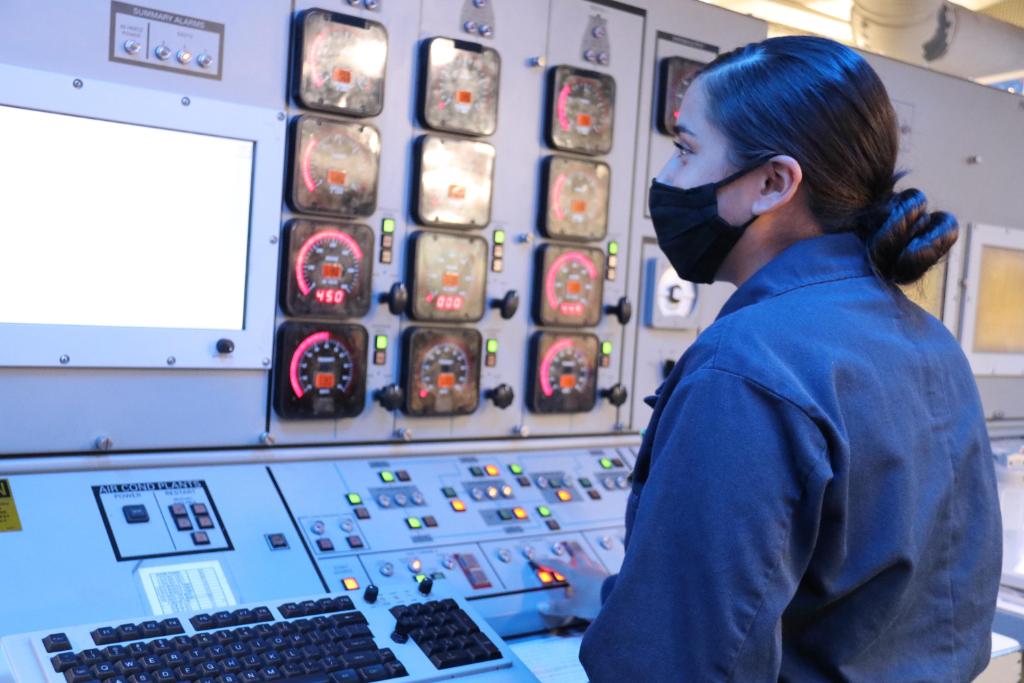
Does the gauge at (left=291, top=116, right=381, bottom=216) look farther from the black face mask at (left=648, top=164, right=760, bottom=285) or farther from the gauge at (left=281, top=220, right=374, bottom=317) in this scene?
the black face mask at (left=648, top=164, right=760, bottom=285)

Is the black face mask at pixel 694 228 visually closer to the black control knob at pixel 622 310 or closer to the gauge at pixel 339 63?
the gauge at pixel 339 63

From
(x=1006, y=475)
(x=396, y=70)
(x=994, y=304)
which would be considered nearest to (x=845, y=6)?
(x=994, y=304)

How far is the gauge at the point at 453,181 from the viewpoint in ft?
6.53

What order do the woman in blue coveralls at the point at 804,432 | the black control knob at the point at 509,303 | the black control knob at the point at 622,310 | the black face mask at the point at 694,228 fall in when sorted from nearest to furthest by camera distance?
1. the woman in blue coveralls at the point at 804,432
2. the black face mask at the point at 694,228
3. the black control knob at the point at 509,303
4. the black control knob at the point at 622,310

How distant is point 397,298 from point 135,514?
626mm

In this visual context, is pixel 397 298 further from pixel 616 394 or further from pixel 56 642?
pixel 56 642

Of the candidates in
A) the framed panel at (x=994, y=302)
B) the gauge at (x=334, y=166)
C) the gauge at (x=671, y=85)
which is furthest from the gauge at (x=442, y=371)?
the framed panel at (x=994, y=302)

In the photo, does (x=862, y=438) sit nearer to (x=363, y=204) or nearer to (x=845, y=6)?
(x=363, y=204)

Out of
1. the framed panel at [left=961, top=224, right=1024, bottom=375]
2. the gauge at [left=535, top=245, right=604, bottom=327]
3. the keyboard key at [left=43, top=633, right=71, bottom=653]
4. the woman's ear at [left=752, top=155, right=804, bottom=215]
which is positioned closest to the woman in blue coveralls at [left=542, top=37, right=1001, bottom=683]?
the woman's ear at [left=752, top=155, right=804, bottom=215]

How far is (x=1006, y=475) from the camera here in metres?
2.54

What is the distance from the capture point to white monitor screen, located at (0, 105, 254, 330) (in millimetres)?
1603

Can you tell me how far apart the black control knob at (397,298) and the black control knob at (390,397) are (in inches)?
5.9

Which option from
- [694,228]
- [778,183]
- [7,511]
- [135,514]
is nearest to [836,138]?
[778,183]

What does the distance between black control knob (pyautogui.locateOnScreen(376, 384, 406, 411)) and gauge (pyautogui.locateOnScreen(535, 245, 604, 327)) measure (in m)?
0.40
